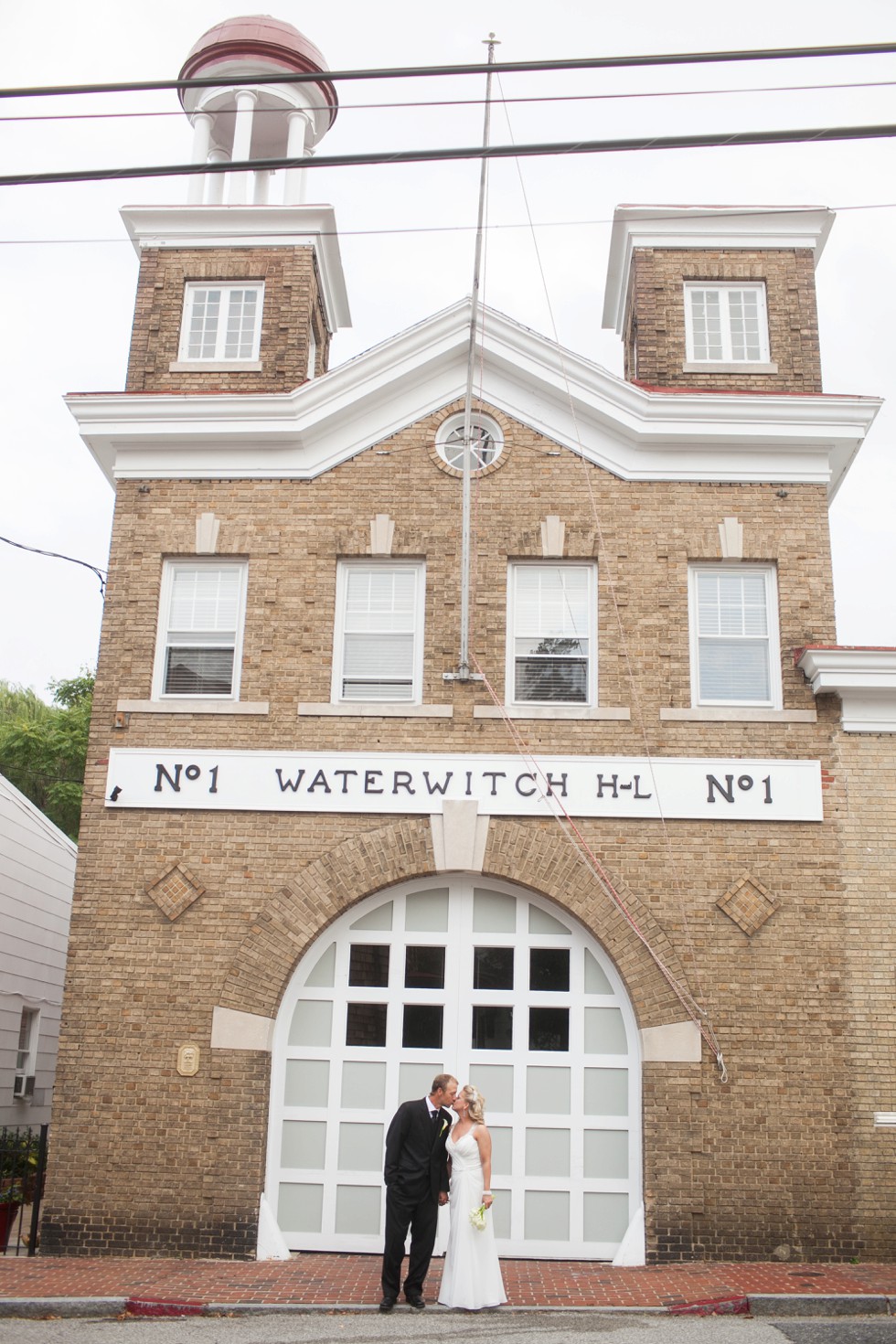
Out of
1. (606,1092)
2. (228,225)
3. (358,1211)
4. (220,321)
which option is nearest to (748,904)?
(606,1092)

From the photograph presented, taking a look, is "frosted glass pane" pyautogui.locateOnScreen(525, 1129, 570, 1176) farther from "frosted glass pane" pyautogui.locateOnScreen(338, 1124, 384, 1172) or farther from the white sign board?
the white sign board

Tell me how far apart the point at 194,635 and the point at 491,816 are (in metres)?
3.82

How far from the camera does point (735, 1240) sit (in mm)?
11883

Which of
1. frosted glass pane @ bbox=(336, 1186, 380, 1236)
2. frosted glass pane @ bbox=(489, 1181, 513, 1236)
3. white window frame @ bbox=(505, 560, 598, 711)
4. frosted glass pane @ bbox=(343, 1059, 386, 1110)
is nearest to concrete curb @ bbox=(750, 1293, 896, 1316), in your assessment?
frosted glass pane @ bbox=(489, 1181, 513, 1236)

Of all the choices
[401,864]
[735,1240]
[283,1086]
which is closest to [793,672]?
[401,864]

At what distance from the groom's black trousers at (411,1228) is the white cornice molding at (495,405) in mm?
7553

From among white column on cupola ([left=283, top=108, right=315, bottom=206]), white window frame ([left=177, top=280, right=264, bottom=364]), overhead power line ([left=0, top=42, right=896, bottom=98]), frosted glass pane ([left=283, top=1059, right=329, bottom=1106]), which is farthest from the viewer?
white column on cupola ([left=283, top=108, right=315, bottom=206])

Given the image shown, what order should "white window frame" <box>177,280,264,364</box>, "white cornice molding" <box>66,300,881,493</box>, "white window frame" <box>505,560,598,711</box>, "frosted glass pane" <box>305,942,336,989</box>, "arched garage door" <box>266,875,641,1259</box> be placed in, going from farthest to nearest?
"white window frame" <box>177,280,264,364</box>
"white cornice molding" <box>66,300,881,493</box>
"white window frame" <box>505,560,598,711</box>
"frosted glass pane" <box>305,942,336,989</box>
"arched garage door" <box>266,875,641,1259</box>

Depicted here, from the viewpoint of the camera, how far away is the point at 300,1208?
41.2 ft

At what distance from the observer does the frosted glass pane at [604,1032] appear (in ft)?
42.1

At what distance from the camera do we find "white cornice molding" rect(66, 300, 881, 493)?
13961 mm

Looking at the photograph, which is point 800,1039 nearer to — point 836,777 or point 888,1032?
point 888,1032

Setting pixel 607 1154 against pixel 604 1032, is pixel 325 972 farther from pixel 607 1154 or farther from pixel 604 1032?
pixel 607 1154

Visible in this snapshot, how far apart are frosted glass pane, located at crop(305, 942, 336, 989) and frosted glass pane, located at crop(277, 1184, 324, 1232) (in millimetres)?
1920
